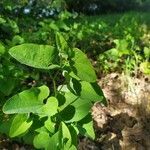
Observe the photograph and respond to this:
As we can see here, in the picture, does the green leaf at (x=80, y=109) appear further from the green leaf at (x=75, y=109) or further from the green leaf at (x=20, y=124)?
the green leaf at (x=20, y=124)

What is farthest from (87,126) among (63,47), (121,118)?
(121,118)

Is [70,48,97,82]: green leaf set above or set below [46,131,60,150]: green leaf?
above

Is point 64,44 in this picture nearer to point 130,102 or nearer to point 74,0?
point 130,102

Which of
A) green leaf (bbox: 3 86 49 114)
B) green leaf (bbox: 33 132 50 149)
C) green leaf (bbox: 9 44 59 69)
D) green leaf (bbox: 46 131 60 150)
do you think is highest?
green leaf (bbox: 9 44 59 69)

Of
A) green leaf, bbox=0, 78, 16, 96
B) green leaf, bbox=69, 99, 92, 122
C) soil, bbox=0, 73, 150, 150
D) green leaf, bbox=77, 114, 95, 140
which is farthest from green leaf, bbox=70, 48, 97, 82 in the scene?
soil, bbox=0, 73, 150, 150

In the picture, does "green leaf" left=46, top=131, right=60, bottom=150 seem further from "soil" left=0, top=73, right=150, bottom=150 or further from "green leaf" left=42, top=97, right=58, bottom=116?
"soil" left=0, top=73, right=150, bottom=150

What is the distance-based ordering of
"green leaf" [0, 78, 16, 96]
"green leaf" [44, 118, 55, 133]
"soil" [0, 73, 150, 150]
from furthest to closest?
"soil" [0, 73, 150, 150]
"green leaf" [0, 78, 16, 96]
"green leaf" [44, 118, 55, 133]

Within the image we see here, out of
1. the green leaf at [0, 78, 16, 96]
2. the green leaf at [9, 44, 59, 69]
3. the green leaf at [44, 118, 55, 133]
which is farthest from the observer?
the green leaf at [0, 78, 16, 96]
